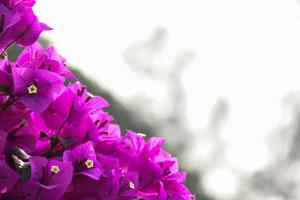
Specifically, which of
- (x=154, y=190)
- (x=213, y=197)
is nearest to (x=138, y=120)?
(x=213, y=197)

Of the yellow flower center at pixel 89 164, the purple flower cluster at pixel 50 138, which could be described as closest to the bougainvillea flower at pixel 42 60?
the purple flower cluster at pixel 50 138

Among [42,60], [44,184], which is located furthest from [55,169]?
[42,60]

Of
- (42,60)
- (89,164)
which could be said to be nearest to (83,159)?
(89,164)

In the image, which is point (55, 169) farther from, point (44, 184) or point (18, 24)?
point (18, 24)

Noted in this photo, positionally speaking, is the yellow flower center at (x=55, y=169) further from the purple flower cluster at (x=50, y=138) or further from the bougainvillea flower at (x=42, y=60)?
the bougainvillea flower at (x=42, y=60)
